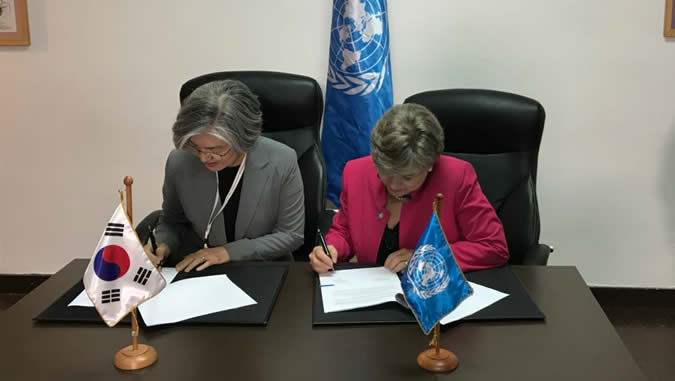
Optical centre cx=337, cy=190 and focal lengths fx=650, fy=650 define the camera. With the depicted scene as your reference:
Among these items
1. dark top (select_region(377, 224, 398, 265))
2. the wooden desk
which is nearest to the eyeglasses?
dark top (select_region(377, 224, 398, 265))

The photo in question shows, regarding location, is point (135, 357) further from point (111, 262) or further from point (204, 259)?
point (204, 259)

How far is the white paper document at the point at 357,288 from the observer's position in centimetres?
157

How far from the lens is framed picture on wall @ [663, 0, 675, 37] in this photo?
2.80m

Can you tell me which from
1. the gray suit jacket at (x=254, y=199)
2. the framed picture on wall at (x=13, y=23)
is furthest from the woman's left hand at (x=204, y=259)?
the framed picture on wall at (x=13, y=23)

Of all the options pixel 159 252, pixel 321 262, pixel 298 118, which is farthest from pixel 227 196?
pixel 321 262

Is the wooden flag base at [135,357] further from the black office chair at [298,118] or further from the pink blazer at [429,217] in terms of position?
the black office chair at [298,118]

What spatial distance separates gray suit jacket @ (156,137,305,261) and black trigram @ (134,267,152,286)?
815 millimetres

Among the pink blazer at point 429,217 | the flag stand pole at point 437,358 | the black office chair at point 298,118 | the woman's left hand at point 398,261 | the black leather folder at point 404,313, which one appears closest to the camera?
the flag stand pole at point 437,358

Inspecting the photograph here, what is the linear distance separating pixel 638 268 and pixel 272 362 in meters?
2.46

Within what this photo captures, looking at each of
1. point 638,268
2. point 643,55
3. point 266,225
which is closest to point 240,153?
point 266,225

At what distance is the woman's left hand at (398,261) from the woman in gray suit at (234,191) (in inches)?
20.6

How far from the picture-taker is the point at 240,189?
2230 millimetres

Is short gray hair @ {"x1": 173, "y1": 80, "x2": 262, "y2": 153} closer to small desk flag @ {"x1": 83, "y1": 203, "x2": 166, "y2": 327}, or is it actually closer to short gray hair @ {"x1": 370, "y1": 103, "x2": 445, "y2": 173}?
short gray hair @ {"x1": 370, "y1": 103, "x2": 445, "y2": 173}

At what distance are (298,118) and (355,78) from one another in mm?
495
